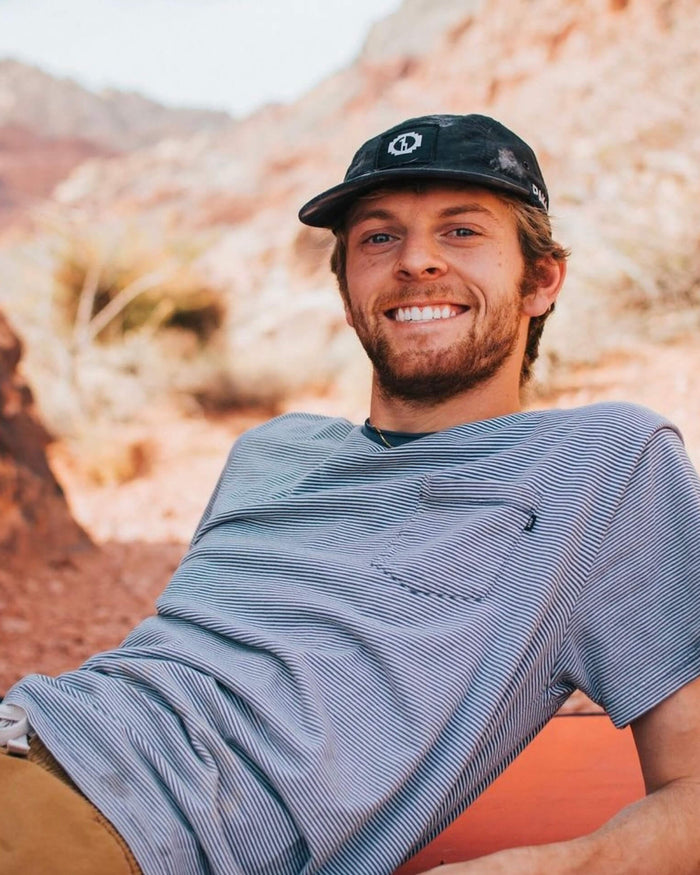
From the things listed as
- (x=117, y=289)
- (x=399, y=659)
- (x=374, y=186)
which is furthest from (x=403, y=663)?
(x=117, y=289)

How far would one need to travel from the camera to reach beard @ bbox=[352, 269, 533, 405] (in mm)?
1729

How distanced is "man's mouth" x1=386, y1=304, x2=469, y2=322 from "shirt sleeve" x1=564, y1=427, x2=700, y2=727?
1.63ft

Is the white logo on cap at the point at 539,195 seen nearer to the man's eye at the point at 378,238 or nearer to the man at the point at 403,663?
the man at the point at 403,663

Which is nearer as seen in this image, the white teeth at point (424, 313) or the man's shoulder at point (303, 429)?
the white teeth at point (424, 313)

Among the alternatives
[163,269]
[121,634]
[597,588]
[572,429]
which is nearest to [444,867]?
[597,588]

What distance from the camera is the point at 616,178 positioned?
10.1 m

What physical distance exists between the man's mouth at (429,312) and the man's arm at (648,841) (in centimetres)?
83

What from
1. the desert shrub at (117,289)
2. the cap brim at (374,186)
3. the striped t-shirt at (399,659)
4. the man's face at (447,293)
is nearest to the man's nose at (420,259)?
the man's face at (447,293)

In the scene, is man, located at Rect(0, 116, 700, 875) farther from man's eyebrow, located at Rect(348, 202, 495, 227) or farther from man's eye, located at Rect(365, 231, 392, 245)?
man's eye, located at Rect(365, 231, 392, 245)

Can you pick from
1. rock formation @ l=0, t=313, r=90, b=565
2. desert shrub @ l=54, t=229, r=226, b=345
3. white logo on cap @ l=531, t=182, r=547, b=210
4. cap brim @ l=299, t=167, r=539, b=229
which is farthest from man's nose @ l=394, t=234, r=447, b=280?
desert shrub @ l=54, t=229, r=226, b=345

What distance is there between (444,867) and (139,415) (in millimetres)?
10417

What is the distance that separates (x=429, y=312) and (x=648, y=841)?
3.17ft

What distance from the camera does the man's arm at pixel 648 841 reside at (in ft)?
3.88

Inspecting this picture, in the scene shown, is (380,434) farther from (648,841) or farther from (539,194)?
(648,841)
